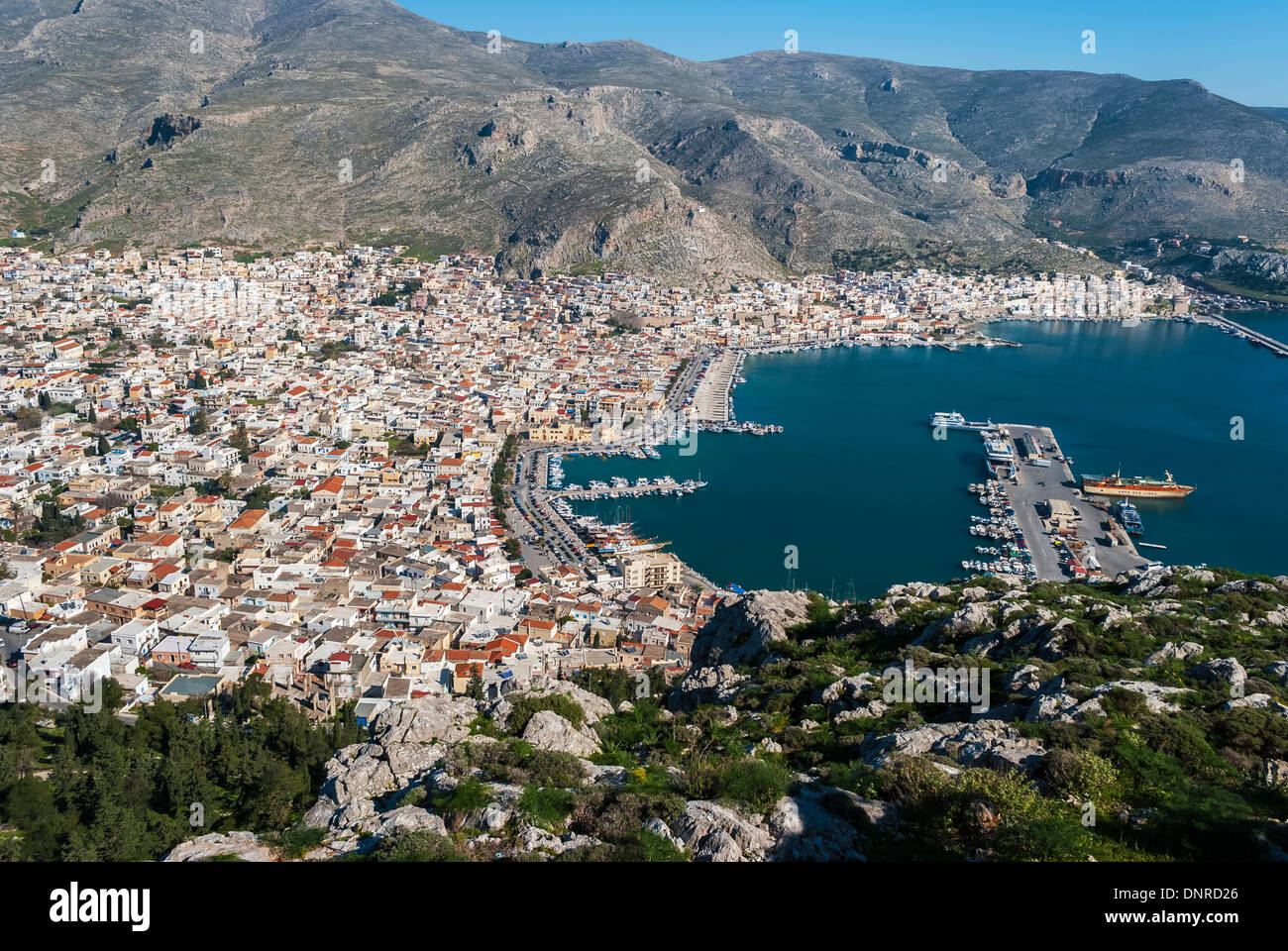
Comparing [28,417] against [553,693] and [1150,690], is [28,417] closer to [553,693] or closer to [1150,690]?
[553,693]

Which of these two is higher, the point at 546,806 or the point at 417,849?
the point at 417,849

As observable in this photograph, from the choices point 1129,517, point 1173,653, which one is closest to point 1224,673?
point 1173,653

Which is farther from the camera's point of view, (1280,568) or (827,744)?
(1280,568)

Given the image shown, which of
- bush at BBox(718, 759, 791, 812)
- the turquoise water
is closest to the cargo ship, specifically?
the turquoise water

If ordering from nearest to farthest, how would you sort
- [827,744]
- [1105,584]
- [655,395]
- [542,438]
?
[827,744] → [1105,584] → [542,438] → [655,395]
